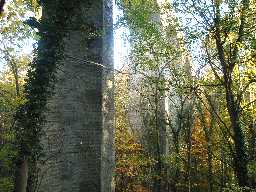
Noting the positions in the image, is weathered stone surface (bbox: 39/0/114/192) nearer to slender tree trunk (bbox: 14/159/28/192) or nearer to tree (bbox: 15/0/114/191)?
tree (bbox: 15/0/114/191)

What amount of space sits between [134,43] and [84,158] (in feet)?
22.6

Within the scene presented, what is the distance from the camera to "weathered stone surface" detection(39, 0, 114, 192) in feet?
38.1

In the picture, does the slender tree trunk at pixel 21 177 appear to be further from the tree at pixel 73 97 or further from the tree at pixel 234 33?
the tree at pixel 234 33

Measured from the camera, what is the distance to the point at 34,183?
10398 millimetres

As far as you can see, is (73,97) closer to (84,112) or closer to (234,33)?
(84,112)

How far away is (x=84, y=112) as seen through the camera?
40.9 ft

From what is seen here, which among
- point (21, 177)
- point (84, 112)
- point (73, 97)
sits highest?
point (73, 97)

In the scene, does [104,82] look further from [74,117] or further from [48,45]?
[48,45]

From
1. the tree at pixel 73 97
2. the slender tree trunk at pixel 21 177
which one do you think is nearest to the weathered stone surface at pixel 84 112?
the tree at pixel 73 97

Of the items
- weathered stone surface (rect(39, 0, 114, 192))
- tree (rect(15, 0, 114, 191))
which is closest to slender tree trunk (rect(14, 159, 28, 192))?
tree (rect(15, 0, 114, 191))

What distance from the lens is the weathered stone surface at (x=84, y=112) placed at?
11.6 m

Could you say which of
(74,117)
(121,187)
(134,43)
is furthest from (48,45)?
(121,187)

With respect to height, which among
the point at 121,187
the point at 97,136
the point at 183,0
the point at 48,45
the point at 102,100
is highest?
the point at 183,0

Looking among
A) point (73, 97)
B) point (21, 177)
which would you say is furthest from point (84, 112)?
point (21, 177)
